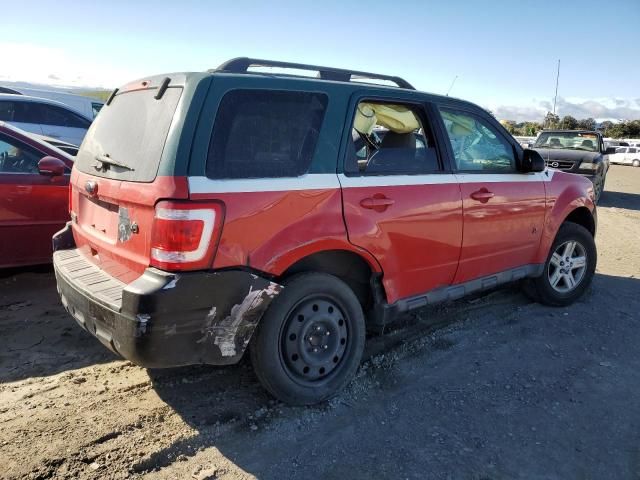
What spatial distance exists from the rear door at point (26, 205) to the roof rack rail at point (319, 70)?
2.63m

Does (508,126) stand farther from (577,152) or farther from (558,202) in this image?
(558,202)

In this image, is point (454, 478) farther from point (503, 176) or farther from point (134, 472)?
point (503, 176)

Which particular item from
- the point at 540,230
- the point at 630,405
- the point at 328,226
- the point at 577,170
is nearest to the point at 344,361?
the point at 328,226

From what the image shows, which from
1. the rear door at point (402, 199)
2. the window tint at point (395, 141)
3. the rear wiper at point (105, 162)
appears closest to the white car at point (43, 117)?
the rear wiper at point (105, 162)

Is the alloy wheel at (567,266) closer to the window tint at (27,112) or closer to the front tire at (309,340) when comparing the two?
the front tire at (309,340)

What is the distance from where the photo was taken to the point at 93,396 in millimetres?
3150

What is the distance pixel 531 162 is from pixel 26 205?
4.43m

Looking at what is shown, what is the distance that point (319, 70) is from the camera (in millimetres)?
3357

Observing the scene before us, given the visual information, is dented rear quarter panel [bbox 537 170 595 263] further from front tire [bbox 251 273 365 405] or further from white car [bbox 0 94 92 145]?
white car [bbox 0 94 92 145]

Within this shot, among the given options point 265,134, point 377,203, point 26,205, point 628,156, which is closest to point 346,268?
point 377,203

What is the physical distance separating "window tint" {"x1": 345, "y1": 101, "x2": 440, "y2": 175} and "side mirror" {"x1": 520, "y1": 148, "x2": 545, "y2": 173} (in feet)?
3.51

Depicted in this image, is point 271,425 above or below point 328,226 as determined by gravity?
below

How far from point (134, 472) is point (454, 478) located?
160cm

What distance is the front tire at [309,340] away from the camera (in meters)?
2.88
